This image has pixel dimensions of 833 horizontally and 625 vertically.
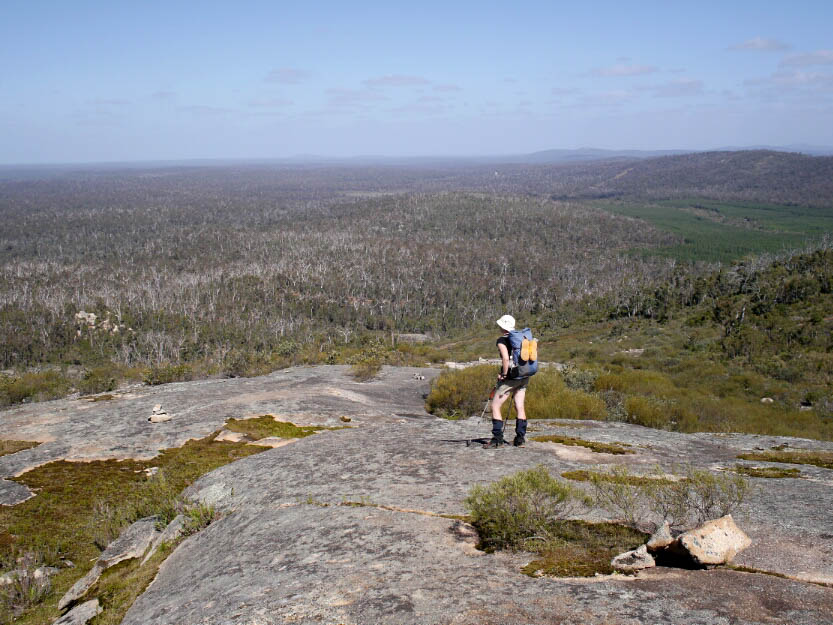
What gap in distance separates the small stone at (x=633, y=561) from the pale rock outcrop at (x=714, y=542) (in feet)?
1.34

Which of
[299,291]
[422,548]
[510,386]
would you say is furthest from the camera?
[299,291]

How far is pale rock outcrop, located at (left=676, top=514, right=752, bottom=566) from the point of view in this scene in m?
6.57

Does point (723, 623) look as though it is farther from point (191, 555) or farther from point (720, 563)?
point (191, 555)

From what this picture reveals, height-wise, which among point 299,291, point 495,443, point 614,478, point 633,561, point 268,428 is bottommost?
point 299,291

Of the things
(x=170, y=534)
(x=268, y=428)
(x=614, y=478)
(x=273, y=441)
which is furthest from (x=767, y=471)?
(x=268, y=428)

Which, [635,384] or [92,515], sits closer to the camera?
[92,515]

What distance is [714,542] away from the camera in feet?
21.9

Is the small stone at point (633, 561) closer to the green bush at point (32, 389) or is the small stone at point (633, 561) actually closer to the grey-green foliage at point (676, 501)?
the grey-green foliage at point (676, 501)

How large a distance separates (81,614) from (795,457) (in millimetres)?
14813

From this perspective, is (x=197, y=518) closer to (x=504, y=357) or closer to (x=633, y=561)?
(x=504, y=357)

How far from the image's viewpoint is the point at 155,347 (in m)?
100

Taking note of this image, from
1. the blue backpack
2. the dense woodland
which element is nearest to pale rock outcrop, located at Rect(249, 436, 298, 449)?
the blue backpack

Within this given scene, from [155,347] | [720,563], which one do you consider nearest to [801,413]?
[720,563]

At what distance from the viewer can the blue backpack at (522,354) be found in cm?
1123
